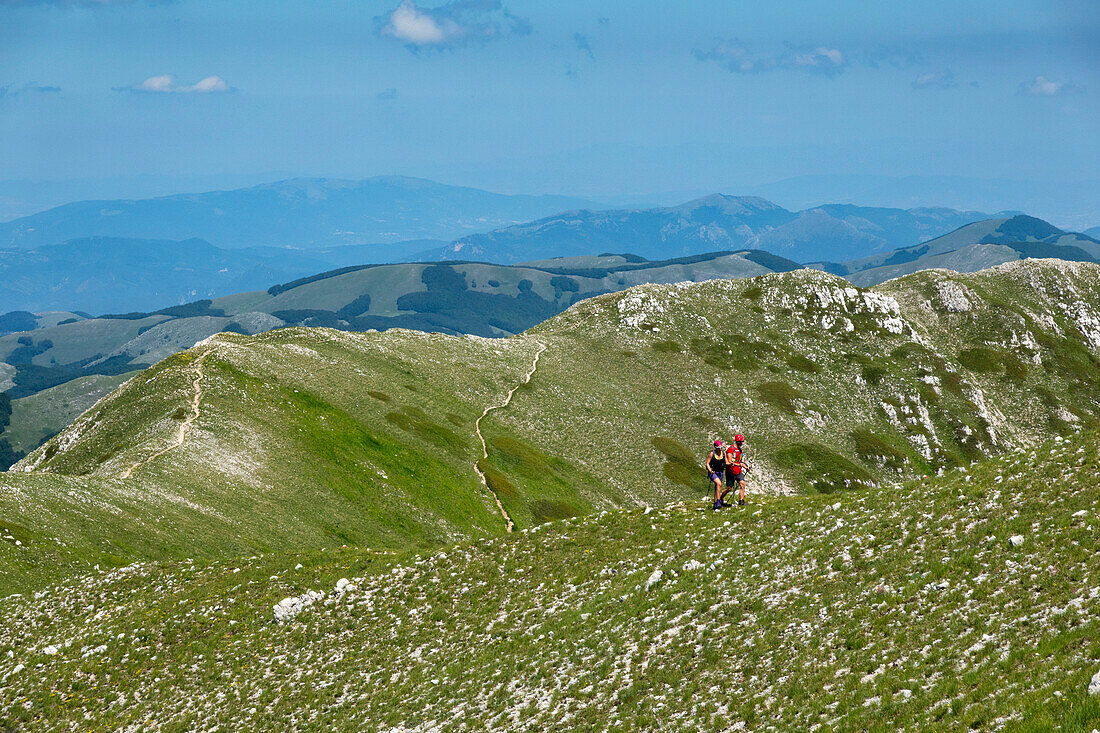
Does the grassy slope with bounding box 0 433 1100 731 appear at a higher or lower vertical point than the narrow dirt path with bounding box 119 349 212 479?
lower

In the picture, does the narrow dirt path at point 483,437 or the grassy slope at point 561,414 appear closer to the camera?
the grassy slope at point 561,414

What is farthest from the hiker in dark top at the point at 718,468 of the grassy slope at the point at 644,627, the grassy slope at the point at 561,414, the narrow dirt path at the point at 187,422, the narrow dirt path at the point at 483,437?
the narrow dirt path at the point at 187,422

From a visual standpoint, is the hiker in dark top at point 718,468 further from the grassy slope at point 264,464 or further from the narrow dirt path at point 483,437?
the narrow dirt path at point 483,437

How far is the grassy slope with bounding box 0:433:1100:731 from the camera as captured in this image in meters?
18.3

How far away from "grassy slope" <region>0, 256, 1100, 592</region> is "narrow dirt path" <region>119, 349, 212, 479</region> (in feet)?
2.26

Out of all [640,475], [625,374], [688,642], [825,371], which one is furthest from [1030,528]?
[825,371]

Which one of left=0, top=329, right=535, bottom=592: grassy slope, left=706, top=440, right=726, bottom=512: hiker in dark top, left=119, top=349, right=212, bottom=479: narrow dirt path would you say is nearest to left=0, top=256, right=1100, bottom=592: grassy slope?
left=0, top=329, right=535, bottom=592: grassy slope

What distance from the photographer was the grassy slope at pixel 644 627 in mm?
18344

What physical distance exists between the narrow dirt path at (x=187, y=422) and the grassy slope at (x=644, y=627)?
2380 centimetres

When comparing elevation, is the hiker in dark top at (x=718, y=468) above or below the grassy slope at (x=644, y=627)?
above

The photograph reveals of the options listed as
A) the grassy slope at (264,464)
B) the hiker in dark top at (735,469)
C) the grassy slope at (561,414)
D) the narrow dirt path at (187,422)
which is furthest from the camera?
the narrow dirt path at (187,422)

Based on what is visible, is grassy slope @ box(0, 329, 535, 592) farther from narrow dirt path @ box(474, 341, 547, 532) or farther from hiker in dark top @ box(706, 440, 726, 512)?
hiker in dark top @ box(706, 440, 726, 512)

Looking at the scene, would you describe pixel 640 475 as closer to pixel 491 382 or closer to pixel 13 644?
pixel 491 382

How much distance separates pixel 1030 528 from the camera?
23703mm
